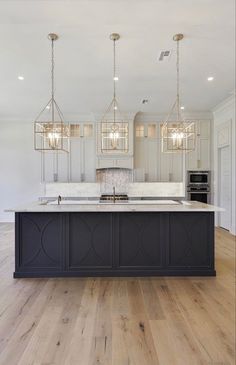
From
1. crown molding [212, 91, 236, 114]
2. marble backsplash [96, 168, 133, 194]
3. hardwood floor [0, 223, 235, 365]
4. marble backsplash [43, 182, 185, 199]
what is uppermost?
crown molding [212, 91, 236, 114]

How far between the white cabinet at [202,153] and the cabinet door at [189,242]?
3577 millimetres

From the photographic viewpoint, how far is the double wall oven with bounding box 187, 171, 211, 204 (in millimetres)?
6641

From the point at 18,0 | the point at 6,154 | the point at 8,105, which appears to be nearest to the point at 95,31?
the point at 18,0

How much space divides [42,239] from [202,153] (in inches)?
197

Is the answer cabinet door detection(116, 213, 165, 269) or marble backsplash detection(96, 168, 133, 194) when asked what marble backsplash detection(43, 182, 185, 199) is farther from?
cabinet door detection(116, 213, 165, 269)

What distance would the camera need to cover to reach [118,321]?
89.4 inches

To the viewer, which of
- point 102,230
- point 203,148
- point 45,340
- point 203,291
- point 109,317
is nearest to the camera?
point 45,340

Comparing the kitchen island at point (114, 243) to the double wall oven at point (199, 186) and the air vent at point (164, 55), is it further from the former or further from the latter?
the double wall oven at point (199, 186)

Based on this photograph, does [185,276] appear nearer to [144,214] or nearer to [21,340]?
[144,214]

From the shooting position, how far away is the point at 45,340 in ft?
6.57

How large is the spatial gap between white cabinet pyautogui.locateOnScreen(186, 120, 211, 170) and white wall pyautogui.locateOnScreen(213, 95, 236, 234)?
203 millimetres

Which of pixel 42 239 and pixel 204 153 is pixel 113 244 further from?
pixel 204 153

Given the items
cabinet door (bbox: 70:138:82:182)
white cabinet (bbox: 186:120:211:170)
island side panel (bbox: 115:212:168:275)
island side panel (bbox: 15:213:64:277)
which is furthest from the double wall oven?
island side panel (bbox: 15:213:64:277)

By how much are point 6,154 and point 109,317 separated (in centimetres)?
598
